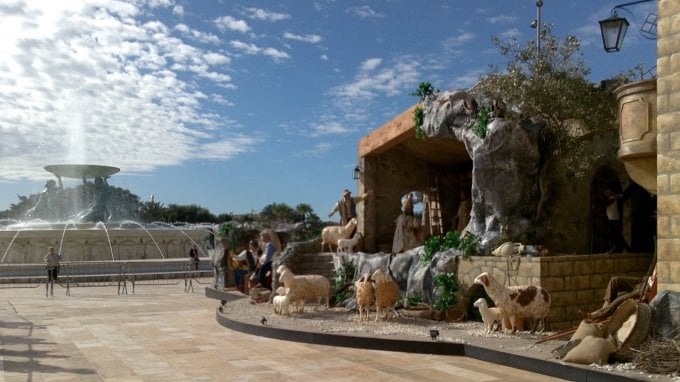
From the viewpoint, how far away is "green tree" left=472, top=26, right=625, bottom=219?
40.5ft

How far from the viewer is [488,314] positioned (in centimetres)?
998

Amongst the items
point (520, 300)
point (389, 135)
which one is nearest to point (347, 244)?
point (389, 135)

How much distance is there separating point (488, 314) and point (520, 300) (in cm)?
58

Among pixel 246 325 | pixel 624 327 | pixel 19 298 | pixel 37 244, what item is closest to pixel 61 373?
pixel 246 325

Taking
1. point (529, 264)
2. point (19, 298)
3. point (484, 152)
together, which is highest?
point (484, 152)

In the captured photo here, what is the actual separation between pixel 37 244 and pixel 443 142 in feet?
71.4

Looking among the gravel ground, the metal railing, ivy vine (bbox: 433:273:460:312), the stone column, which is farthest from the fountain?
the stone column

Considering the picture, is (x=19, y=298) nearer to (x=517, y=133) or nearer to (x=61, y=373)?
(x=61, y=373)

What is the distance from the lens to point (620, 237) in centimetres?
1284

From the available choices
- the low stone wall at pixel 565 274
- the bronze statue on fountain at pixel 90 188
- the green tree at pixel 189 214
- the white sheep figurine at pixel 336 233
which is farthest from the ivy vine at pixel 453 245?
the green tree at pixel 189 214

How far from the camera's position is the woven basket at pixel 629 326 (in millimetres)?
7555

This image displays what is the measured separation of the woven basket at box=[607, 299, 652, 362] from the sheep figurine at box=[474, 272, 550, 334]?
1703 millimetres

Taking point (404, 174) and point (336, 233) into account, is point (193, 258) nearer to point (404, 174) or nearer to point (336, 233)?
point (336, 233)

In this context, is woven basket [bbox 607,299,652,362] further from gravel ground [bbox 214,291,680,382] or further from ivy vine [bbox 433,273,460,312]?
ivy vine [bbox 433,273,460,312]
